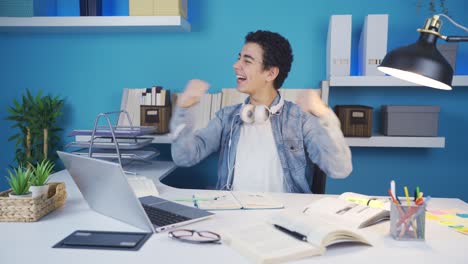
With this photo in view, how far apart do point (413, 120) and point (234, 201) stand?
1.45m

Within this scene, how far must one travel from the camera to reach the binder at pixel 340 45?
249cm

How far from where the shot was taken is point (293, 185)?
2.09m

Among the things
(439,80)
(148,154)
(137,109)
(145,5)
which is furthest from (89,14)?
(439,80)

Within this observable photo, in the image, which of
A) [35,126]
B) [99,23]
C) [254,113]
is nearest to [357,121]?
[254,113]

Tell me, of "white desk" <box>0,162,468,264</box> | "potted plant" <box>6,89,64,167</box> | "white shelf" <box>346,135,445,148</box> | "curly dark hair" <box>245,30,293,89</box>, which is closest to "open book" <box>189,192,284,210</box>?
"white desk" <box>0,162,468,264</box>

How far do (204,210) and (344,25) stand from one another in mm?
1561

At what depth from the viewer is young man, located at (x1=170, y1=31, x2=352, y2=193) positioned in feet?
6.74

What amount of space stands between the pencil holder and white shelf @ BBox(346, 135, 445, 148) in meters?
1.36

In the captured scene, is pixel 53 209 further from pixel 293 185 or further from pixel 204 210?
pixel 293 185

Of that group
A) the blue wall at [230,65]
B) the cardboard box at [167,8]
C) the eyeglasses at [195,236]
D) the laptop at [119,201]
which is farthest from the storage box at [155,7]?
the eyeglasses at [195,236]

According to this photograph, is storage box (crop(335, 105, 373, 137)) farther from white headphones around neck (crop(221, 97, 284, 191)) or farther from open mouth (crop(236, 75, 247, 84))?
open mouth (crop(236, 75, 247, 84))

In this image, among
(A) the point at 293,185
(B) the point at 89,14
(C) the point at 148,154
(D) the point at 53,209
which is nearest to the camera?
(D) the point at 53,209

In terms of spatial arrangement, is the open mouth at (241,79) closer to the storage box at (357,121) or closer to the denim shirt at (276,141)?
the denim shirt at (276,141)

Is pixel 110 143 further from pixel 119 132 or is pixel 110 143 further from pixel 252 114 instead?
pixel 252 114
